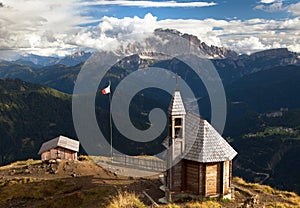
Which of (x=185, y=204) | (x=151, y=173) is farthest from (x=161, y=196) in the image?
(x=151, y=173)

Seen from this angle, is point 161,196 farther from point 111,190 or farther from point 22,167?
point 22,167

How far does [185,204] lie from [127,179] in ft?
47.3

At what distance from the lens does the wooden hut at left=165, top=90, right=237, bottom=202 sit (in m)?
30.1

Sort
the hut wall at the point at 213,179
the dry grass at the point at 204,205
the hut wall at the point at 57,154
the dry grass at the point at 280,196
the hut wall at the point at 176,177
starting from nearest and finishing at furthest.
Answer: the dry grass at the point at 204,205, the hut wall at the point at 213,179, the dry grass at the point at 280,196, the hut wall at the point at 176,177, the hut wall at the point at 57,154

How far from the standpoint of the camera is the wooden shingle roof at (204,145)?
98.4 feet

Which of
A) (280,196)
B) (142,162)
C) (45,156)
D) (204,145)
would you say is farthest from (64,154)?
(280,196)

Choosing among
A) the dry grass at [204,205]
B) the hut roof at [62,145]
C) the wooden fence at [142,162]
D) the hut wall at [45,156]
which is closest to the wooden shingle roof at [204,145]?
the dry grass at [204,205]

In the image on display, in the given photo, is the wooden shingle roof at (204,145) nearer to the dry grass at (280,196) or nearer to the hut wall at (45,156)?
the dry grass at (280,196)

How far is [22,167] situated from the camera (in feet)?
168

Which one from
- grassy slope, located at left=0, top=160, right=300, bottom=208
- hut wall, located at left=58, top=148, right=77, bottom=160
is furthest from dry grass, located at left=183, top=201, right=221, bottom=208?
hut wall, located at left=58, top=148, right=77, bottom=160

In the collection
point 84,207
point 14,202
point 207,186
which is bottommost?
point 14,202

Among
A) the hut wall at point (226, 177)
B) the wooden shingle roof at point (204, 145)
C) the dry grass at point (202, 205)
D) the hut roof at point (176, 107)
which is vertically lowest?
the dry grass at point (202, 205)

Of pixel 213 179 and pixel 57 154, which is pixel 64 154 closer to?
pixel 57 154

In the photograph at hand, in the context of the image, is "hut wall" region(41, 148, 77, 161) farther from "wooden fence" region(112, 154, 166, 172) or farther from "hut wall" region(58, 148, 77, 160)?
"wooden fence" region(112, 154, 166, 172)
